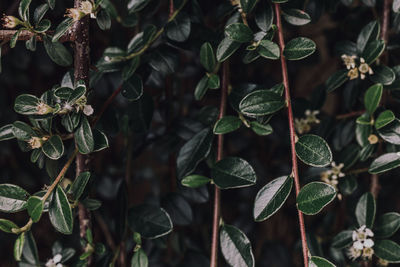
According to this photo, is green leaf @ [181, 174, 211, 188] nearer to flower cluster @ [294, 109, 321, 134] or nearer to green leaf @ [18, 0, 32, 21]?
flower cluster @ [294, 109, 321, 134]

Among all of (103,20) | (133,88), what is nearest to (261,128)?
(133,88)

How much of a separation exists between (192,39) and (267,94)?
261 millimetres

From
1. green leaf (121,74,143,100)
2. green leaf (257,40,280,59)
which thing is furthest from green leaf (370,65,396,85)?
green leaf (121,74,143,100)

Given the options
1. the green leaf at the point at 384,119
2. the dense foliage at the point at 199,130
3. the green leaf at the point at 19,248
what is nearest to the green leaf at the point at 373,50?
the dense foliage at the point at 199,130

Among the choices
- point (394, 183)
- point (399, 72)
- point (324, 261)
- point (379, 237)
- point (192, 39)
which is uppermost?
point (192, 39)

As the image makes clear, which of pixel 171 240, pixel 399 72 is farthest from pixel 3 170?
pixel 399 72

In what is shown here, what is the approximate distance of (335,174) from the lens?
112 cm

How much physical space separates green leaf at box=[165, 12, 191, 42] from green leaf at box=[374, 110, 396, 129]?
45cm

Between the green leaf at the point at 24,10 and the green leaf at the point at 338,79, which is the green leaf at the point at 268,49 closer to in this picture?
the green leaf at the point at 338,79

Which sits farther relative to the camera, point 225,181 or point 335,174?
point 335,174

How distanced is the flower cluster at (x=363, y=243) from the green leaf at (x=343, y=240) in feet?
0.07

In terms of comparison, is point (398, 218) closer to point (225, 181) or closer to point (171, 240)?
point (225, 181)

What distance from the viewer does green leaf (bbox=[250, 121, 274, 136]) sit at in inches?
37.1

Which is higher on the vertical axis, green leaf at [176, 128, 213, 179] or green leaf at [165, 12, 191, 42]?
green leaf at [165, 12, 191, 42]
